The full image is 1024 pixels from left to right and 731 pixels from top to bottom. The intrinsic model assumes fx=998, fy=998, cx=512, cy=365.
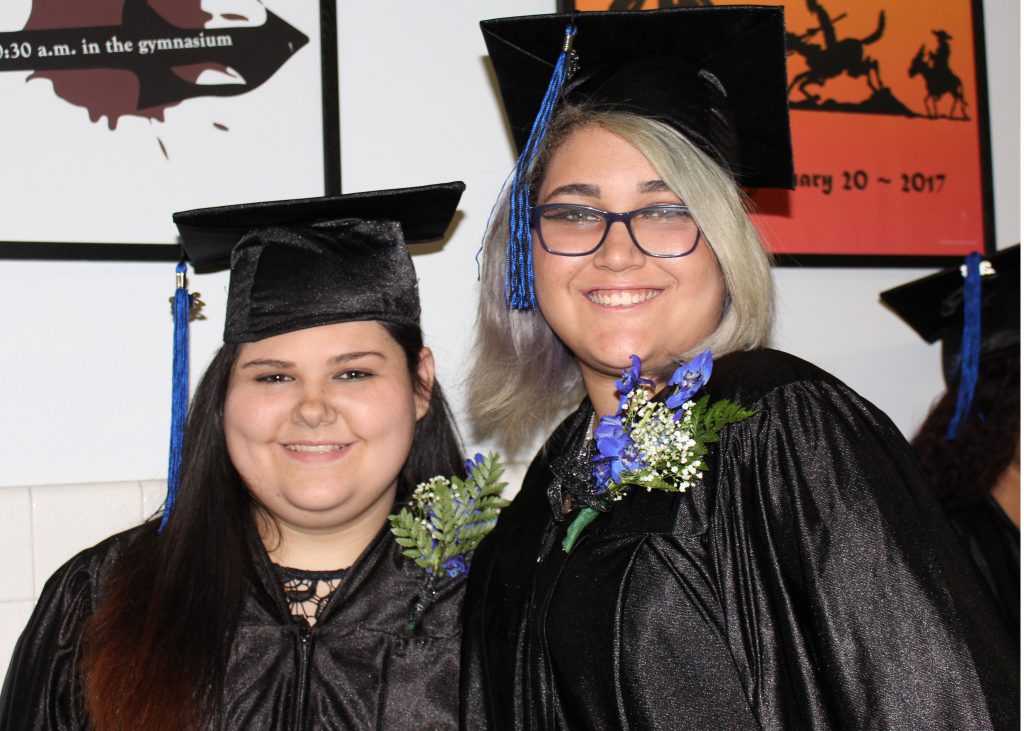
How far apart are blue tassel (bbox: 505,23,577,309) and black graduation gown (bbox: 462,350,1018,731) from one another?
1.21 feet

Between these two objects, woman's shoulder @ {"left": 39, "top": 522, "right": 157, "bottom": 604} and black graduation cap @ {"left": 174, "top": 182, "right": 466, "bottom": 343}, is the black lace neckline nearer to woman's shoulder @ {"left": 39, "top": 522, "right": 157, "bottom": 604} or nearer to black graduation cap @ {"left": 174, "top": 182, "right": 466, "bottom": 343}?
woman's shoulder @ {"left": 39, "top": 522, "right": 157, "bottom": 604}

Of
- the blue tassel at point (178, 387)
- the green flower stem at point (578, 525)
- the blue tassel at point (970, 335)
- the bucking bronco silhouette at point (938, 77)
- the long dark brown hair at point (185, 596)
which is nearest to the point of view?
the green flower stem at point (578, 525)

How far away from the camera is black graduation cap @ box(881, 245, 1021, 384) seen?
2.58 metres

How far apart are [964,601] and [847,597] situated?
160 mm

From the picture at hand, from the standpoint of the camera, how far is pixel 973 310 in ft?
8.50

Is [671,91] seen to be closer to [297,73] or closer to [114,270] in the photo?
[297,73]

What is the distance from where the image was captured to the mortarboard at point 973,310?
2580mm

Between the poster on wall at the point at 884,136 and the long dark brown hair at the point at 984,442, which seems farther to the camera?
the poster on wall at the point at 884,136

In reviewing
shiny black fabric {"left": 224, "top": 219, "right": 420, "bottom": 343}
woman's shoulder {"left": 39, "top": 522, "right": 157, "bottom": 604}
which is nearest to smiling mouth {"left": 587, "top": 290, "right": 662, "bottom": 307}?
shiny black fabric {"left": 224, "top": 219, "right": 420, "bottom": 343}

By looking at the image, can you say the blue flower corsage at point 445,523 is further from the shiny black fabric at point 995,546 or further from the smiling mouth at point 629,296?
the shiny black fabric at point 995,546

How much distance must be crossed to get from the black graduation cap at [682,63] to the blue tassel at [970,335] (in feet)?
2.85

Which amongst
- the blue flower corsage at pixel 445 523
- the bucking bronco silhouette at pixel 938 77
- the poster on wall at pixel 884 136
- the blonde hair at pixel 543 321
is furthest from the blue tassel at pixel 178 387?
the bucking bronco silhouette at pixel 938 77

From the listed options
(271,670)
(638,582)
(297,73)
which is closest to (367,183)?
(297,73)

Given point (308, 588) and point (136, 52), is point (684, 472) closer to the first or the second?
point (308, 588)
